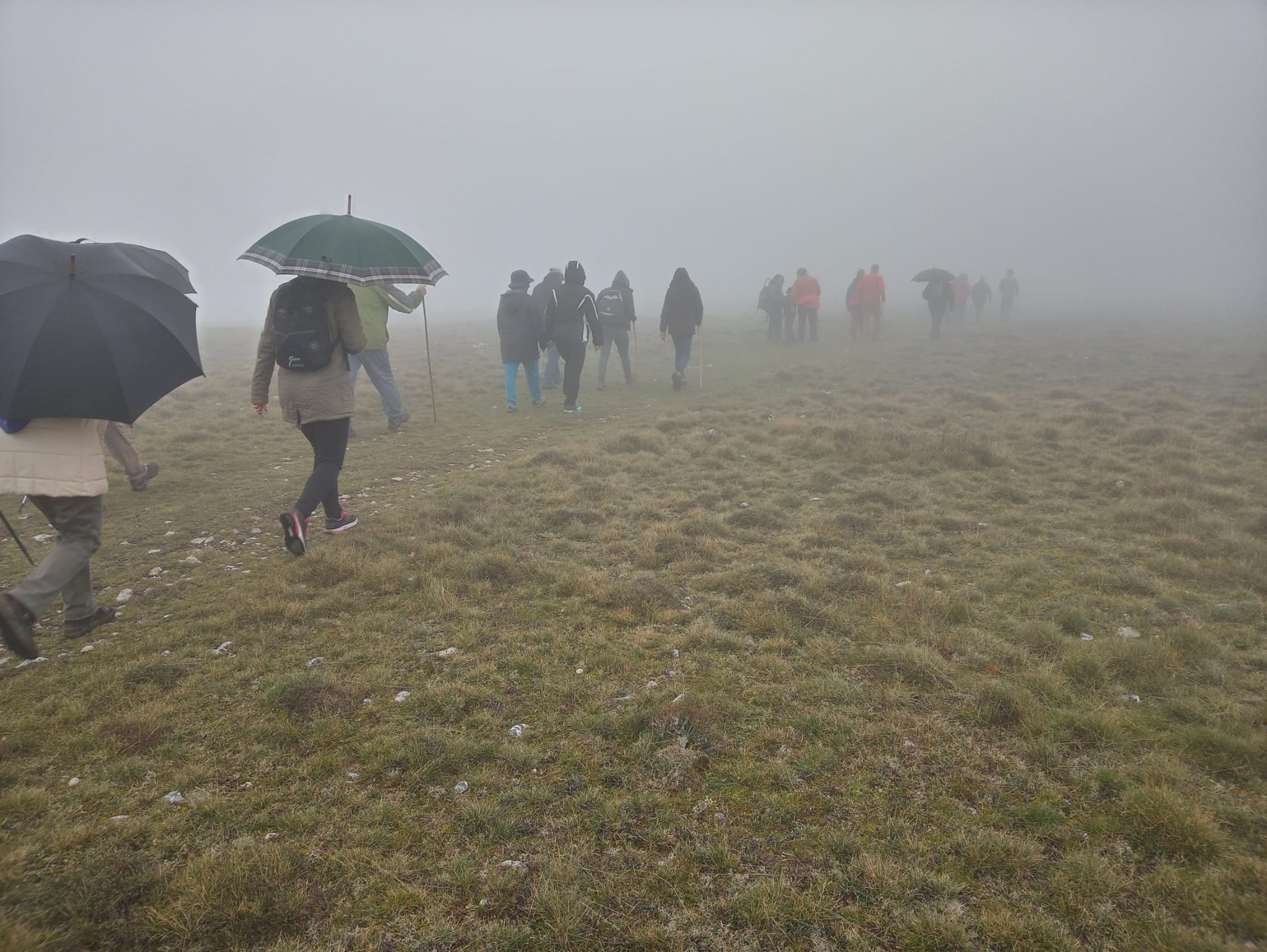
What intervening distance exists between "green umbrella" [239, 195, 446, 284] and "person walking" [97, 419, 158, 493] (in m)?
3.28

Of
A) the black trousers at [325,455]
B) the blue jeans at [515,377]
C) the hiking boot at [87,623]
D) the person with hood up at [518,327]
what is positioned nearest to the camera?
the hiking boot at [87,623]

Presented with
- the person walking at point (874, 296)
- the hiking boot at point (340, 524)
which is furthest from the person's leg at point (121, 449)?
the person walking at point (874, 296)

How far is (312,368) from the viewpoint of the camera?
243 inches

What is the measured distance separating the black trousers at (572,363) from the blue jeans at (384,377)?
147 inches

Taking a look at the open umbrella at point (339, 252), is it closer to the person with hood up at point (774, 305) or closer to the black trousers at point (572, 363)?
the black trousers at point (572, 363)

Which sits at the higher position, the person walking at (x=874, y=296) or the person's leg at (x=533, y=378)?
the person walking at (x=874, y=296)

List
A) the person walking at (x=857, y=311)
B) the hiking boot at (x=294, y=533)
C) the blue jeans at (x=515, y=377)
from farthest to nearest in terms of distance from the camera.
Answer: the person walking at (x=857, y=311) < the blue jeans at (x=515, y=377) < the hiking boot at (x=294, y=533)

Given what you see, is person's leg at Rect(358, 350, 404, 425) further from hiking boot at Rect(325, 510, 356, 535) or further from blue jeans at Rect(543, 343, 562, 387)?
blue jeans at Rect(543, 343, 562, 387)

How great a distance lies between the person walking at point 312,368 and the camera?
20.0 ft

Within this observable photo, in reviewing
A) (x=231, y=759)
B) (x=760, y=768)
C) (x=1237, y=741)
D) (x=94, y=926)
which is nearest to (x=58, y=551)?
(x=231, y=759)

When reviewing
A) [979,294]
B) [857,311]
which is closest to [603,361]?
[857,311]

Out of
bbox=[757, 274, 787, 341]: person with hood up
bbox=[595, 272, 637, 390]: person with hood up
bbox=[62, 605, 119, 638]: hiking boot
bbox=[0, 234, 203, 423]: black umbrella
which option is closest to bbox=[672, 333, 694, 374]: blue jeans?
bbox=[595, 272, 637, 390]: person with hood up

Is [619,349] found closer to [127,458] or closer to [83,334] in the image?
[127,458]

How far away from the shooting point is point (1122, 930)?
250 cm
